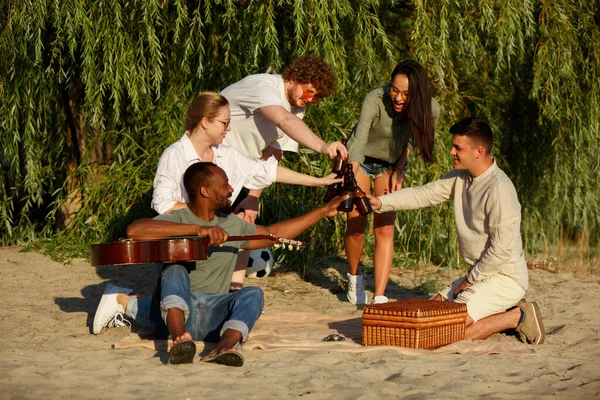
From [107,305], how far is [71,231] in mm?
2691

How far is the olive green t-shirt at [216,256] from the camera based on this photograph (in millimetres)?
5316

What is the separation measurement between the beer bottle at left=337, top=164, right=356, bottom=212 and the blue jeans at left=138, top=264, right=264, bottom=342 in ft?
2.99

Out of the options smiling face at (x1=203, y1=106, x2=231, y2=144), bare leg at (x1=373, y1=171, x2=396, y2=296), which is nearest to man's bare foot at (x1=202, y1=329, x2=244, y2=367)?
smiling face at (x1=203, y1=106, x2=231, y2=144)

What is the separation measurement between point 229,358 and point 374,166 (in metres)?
2.44

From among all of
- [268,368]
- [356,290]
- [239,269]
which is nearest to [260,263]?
[356,290]

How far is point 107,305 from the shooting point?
5.80 metres

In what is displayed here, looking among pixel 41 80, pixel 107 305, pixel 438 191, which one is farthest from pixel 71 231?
pixel 438 191

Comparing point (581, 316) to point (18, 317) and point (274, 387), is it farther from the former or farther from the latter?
point (18, 317)

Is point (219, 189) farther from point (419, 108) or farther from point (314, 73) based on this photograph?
point (419, 108)

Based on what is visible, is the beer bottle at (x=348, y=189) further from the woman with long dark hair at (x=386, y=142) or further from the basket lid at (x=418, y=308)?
the basket lid at (x=418, y=308)

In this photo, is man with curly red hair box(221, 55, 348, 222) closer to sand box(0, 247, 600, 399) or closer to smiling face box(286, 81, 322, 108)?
smiling face box(286, 81, 322, 108)

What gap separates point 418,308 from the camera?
207 inches

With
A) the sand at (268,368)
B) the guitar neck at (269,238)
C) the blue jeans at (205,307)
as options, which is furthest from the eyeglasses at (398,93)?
the blue jeans at (205,307)

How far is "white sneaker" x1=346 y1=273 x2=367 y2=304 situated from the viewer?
6953 mm
